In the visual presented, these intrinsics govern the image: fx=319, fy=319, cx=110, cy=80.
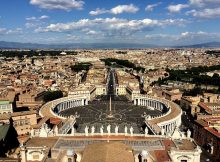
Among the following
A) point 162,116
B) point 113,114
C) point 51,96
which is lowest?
point 113,114

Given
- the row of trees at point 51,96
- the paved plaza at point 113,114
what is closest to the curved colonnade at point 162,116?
the paved plaza at point 113,114

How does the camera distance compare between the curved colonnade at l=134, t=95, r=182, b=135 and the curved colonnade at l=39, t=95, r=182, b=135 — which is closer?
the curved colonnade at l=134, t=95, r=182, b=135

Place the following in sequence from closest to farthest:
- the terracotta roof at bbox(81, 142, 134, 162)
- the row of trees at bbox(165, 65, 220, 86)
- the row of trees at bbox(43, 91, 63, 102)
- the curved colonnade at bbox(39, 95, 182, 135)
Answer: the terracotta roof at bbox(81, 142, 134, 162) → the curved colonnade at bbox(39, 95, 182, 135) → the row of trees at bbox(43, 91, 63, 102) → the row of trees at bbox(165, 65, 220, 86)

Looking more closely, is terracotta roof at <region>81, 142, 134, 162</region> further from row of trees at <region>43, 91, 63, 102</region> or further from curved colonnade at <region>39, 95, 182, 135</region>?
row of trees at <region>43, 91, 63, 102</region>

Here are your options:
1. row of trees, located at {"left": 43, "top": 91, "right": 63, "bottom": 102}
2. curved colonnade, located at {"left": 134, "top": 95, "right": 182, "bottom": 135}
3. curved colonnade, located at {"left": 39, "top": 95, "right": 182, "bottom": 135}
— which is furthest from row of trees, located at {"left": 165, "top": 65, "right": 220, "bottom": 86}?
row of trees, located at {"left": 43, "top": 91, "right": 63, "bottom": 102}

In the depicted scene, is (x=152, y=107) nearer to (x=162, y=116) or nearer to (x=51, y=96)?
(x=162, y=116)

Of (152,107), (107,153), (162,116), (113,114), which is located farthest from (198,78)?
(107,153)

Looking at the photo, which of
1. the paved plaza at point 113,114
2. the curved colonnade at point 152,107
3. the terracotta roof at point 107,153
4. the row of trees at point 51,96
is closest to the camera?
the terracotta roof at point 107,153

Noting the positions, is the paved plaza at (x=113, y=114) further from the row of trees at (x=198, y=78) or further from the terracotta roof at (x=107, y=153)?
the row of trees at (x=198, y=78)

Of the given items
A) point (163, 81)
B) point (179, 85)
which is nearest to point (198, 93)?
point (179, 85)
